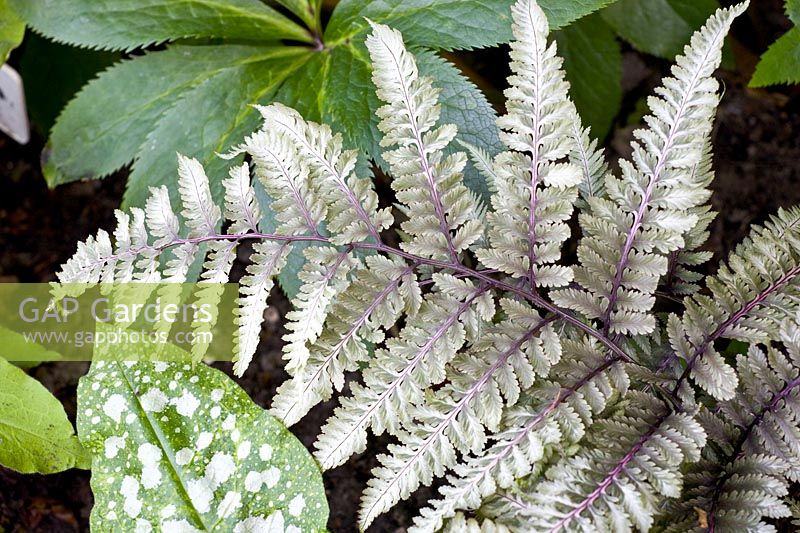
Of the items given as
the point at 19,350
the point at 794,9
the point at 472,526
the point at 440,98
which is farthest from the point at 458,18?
the point at 19,350

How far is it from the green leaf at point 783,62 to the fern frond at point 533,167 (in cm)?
53

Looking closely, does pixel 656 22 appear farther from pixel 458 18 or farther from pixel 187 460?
pixel 187 460

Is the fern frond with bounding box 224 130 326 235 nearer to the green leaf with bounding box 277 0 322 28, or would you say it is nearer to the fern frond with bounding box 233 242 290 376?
the fern frond with bounding box 233 242 290 376

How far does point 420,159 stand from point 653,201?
32cm

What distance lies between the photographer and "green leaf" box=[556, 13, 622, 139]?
1679 millimetres

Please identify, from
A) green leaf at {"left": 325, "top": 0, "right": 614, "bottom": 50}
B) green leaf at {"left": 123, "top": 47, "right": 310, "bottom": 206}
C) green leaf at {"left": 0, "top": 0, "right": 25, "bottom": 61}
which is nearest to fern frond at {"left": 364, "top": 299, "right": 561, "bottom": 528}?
green leaf at {"left": 325, "top": 0, "right": 614, "bottom": 50}

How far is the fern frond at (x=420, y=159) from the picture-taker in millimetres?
959

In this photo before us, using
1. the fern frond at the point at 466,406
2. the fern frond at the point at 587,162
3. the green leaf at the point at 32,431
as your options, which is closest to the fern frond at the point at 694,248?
the fern frond at the point at 587,162

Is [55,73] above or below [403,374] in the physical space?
below

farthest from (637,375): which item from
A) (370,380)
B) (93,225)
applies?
(93,225)

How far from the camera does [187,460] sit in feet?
3.76

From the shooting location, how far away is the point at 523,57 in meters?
0.92

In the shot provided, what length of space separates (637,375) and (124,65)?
3.65ft

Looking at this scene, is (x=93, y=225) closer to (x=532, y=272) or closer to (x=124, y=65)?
(x=124, y=65)
